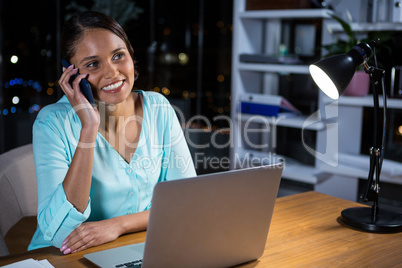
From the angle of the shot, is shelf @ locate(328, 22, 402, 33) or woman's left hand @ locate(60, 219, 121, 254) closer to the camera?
woman's left hand @ locate(60, 219, 121, 254)

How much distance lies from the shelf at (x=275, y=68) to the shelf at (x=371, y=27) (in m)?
0.30

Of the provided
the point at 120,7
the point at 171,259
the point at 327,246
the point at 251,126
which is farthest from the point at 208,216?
the point at 120,7

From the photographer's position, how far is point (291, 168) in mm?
3082

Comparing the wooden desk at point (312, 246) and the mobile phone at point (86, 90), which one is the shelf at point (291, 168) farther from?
the mobile phone at point (86, 90)

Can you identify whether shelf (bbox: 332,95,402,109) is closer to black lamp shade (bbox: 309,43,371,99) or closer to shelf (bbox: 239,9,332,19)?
shelf (bbox: 239,9,332,19)

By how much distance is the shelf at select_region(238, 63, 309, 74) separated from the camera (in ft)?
9.65

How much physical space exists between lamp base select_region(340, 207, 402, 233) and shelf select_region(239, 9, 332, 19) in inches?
57.9

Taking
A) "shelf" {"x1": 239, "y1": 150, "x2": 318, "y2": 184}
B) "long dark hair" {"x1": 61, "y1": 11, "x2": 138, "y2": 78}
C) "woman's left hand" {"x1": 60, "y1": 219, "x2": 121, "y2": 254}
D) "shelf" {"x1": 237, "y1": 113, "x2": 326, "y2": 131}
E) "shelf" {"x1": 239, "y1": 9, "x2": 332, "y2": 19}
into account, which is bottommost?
"shelf" {"x1": 239, "y1": 150, "x2": 318, "y2": 184}

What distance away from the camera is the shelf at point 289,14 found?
9.12 feet

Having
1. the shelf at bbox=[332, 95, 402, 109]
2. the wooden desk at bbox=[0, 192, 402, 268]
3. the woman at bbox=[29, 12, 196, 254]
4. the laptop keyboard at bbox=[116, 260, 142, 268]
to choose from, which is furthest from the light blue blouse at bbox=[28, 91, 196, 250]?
the shelf at bbox=[332, 95, 402, 109]

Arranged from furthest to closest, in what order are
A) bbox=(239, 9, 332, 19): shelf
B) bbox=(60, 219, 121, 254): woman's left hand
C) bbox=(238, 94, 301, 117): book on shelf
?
bbox=(238, 94, 301, 117): book on shelf, bbox=(239, 9, 332, 19): shelf, bbox=(60, 219, 121, 254): woman's left hand

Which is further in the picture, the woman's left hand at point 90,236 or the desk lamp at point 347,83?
the desk lamp at point 347,83

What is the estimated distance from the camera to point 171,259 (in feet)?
3.39

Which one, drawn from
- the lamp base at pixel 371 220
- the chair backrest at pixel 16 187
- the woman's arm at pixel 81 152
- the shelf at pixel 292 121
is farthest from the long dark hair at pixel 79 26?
the shelf at pixel 292 121
